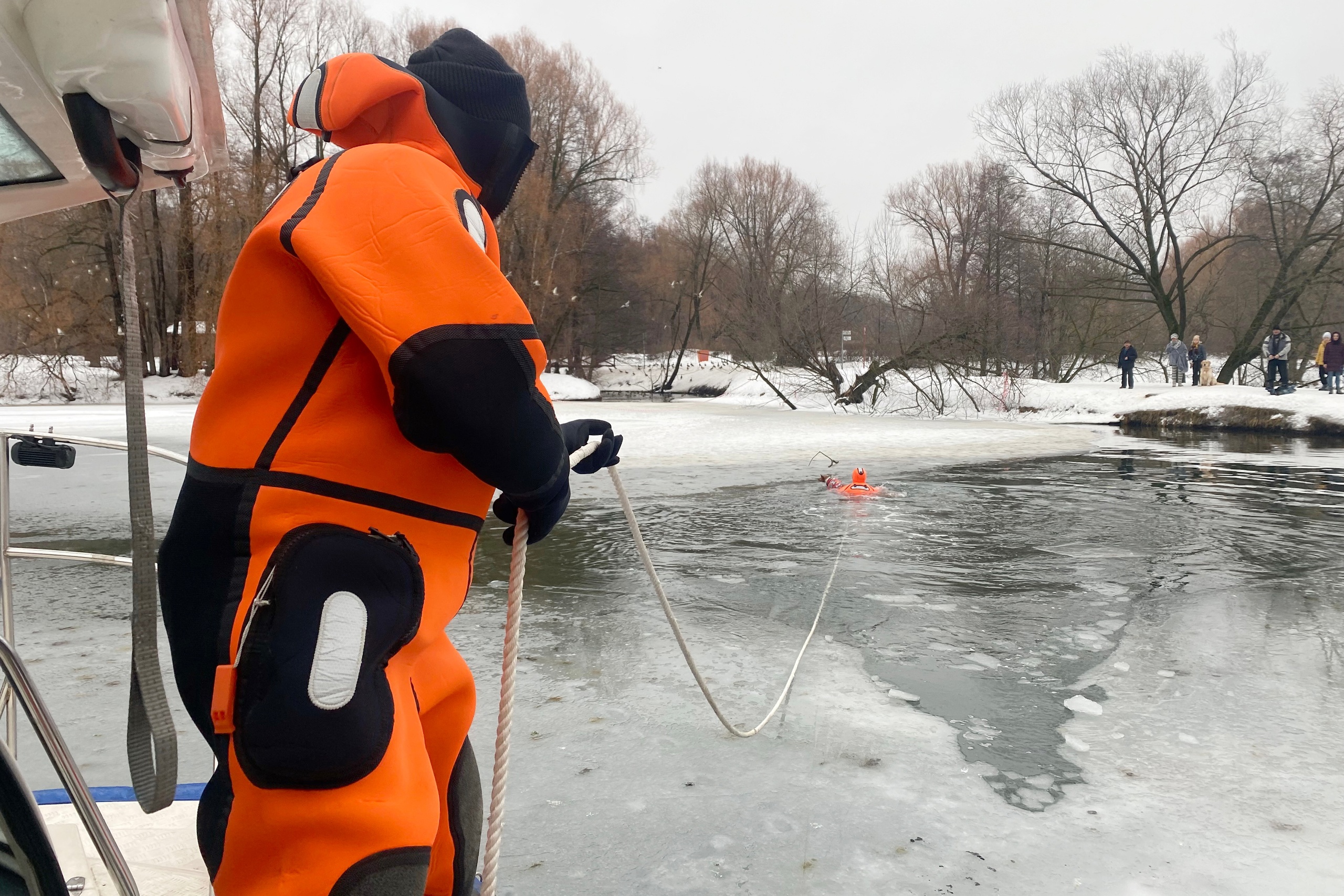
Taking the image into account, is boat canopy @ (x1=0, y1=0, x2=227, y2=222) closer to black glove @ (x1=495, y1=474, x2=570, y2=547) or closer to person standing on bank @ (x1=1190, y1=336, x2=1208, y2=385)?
black glove @ (x1=495, y1=474, x2=570, y2=547)

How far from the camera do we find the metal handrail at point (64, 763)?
3.99ft

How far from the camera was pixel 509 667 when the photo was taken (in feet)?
5.50

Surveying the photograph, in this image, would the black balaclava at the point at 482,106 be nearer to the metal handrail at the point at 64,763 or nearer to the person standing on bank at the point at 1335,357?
the metal handrail at the point at 64,763

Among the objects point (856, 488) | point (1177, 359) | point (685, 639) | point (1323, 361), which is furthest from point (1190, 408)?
point (685, 639)

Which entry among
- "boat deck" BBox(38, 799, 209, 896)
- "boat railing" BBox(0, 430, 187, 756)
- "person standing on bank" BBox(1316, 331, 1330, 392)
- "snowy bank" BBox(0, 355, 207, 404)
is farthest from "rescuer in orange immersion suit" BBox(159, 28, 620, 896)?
"snowy bank" BBox(0, 355, 207, 404)

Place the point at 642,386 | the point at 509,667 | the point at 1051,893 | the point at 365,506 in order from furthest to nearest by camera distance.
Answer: the point at 642,386
the point at 1051,893
the point at 509,667
the point at 365,506

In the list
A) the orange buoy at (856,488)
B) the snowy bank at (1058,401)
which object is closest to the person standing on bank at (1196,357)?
the snowy bank at (1058,401)

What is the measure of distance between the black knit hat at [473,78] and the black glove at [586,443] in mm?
575

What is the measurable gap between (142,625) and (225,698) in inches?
7.1

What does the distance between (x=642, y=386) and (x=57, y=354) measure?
82.7 ft

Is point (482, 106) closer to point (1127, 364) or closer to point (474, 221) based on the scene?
point (474, 221)

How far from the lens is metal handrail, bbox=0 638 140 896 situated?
1.21 m

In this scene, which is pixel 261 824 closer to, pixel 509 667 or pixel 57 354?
pixel 509 667

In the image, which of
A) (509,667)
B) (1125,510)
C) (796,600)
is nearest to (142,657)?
(509,667)
